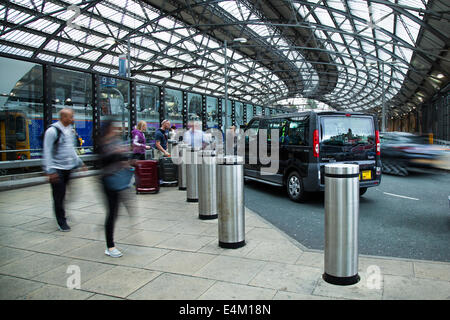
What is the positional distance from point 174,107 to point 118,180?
10.3m

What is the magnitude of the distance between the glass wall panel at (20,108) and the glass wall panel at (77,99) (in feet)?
1.53

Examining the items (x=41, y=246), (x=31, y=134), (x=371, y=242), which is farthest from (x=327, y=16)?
A: (x=41, y=246)

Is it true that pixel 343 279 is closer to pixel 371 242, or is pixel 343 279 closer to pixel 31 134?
pixel 371 242

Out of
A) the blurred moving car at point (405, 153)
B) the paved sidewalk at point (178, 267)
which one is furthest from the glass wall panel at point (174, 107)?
the paved sidewalk at point (178, 267)

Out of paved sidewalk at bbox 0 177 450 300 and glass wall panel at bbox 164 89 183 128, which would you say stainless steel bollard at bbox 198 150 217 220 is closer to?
paved sidewalk at bbox 0 177 450 300

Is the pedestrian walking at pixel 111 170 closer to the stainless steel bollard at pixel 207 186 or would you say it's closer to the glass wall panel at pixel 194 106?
the stainless steel bollard at pixel 207 186

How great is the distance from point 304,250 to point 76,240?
3.18m

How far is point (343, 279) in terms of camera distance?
3.46 metres

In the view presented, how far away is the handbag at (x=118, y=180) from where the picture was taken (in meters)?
4.16

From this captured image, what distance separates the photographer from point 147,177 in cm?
885

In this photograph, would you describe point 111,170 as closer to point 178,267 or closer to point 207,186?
point 178,267

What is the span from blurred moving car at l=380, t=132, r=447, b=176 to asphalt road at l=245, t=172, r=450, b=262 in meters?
1.41
